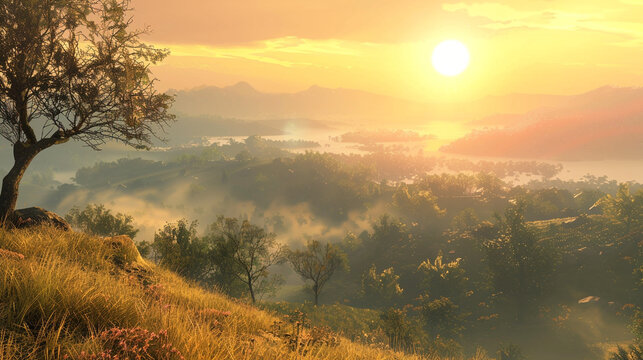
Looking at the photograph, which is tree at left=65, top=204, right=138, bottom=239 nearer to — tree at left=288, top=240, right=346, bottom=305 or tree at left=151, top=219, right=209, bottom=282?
tree at left=151, top=219, right=209, bottom=282

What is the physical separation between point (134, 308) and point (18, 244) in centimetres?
742

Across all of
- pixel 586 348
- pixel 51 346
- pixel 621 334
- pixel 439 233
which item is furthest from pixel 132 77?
pixel 439 233

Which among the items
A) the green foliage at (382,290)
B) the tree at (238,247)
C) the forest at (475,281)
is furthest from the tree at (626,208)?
the tree at (238,247)

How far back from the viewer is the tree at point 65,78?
14211mm

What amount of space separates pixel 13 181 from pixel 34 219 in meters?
2.14

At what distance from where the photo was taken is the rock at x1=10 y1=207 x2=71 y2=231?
15789 millimetres

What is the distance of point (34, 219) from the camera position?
1652 centimetres

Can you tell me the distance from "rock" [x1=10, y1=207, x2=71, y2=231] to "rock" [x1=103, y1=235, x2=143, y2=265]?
3.35 m

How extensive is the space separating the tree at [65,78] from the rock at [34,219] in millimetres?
422

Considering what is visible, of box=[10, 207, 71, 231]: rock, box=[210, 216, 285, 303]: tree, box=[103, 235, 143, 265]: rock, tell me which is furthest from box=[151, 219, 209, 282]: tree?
box=[103, 235, 143, 265]: rock

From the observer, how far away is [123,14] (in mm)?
15445

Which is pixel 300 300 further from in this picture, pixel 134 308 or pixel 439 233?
pixel 134 308

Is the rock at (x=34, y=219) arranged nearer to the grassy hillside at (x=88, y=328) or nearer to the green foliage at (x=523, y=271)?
the grassy hillside at (x=88, y=328)

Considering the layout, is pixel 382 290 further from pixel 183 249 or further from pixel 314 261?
pixel 183 249
